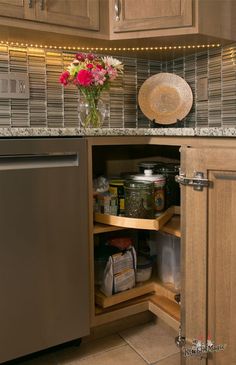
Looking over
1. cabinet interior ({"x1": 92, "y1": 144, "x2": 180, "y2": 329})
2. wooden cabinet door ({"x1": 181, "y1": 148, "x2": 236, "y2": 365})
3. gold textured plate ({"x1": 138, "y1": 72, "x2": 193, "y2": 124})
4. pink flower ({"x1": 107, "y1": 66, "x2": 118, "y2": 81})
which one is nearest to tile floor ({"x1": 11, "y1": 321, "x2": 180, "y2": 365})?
cabinet interior ({"x1": 92, "y1": 144, "x2": 180, "y2": 329})

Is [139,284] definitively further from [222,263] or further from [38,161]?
[38,161]

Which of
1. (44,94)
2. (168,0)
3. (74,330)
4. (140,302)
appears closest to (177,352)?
(140,302)

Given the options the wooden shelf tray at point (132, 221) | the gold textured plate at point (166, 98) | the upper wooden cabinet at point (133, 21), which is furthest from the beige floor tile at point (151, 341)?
the upper wooden cabinet at point (133, 21)

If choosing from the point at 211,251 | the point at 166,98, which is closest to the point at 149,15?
the point at 166,98

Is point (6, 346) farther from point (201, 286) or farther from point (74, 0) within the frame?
point (74, 0)

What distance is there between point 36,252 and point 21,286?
12cm

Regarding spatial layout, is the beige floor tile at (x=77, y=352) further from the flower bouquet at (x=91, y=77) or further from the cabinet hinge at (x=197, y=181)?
the flower bouquet at (x=91, y=77)

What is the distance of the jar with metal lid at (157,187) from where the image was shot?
139 centimetres

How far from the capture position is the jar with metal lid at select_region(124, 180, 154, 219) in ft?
4.42

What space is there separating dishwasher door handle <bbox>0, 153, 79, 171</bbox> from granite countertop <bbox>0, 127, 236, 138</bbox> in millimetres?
73

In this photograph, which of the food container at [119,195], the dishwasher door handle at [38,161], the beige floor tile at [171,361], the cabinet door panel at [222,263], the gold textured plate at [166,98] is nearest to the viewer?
the cabinet door panel at [222,263]

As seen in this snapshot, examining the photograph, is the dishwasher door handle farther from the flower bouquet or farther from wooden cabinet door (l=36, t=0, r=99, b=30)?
wooden cabinet door (l=36, t=0, r=99, b=30)

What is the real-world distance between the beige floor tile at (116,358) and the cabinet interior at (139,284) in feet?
0.49

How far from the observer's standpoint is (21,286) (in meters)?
1.14
